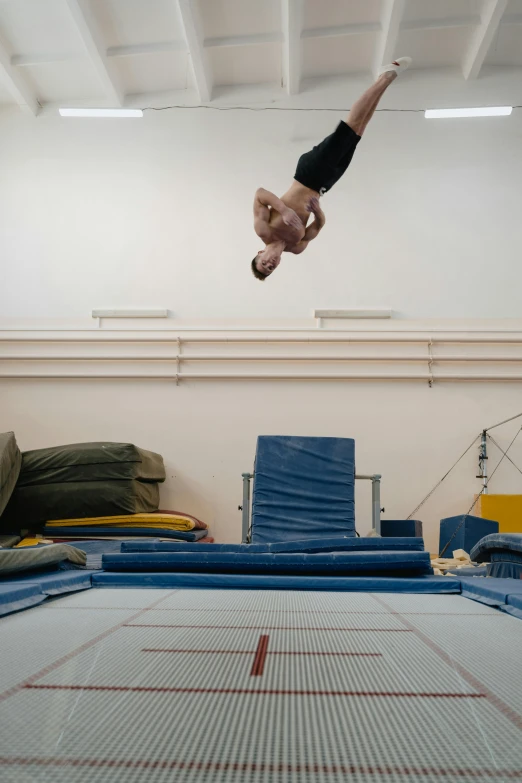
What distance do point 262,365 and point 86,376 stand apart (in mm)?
1826

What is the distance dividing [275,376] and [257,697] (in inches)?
Result: 196

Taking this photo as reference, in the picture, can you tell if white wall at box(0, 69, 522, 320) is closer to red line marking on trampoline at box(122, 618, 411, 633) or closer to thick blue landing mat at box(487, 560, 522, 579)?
thick blue landing mat at box(487, 560, 522, 579)

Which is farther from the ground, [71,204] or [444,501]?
[71,204]

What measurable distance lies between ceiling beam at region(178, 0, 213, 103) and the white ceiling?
0.01 m

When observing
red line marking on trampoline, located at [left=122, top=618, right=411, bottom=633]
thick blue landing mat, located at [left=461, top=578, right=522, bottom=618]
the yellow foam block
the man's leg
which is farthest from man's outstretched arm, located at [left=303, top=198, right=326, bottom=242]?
red line marking on trampoline, located at [left=122, top=618, right=411, bottom=633]

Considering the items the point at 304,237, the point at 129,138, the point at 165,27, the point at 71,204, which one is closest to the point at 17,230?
the point at 71,204

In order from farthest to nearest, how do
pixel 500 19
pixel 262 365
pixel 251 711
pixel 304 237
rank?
pixel 262 365 < pixel 500 19 < pixel 304 237 < pixel 251 711

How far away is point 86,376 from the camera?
19.9ft

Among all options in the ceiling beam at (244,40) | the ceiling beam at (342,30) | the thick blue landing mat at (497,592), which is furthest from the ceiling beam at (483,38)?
the thick blue landing mat at (497,592)

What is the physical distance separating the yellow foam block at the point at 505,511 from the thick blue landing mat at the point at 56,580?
356cm

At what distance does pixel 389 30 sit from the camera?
18.5 ft

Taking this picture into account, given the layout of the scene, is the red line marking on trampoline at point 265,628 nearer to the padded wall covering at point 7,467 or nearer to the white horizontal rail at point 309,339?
the padded wall covering at point 7,467

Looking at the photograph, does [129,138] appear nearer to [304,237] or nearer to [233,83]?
[233,83]

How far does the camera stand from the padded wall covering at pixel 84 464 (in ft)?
16.3
